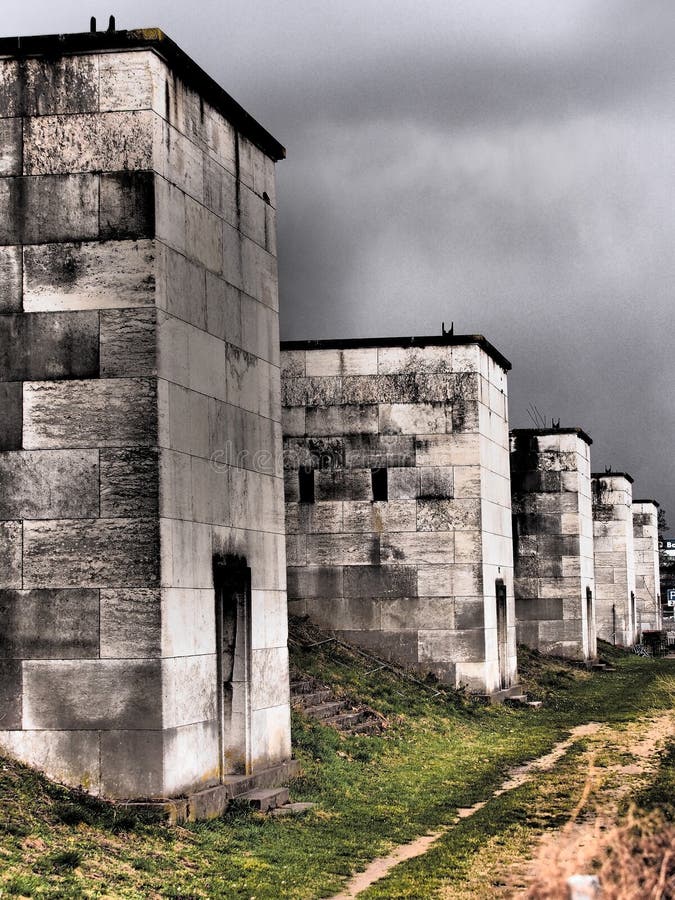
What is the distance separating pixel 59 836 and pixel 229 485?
14.4 feet

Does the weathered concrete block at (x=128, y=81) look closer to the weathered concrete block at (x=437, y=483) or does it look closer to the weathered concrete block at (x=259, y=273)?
the weathered concrete block at (x=259, y=273)

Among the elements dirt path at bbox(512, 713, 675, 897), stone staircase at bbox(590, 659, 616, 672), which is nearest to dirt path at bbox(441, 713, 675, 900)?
dirt path at bbox(512, 713, 675, 897)

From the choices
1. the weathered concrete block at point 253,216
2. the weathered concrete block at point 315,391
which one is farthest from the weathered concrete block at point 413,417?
the weathered concrete block at point 253,216

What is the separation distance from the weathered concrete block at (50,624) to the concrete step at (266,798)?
95.3 inches

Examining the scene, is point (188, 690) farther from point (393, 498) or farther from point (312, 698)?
point (393, 498)

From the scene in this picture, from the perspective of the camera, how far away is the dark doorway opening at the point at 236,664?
44.6 feet

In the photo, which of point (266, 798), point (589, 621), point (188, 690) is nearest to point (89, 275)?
point (188, 690)

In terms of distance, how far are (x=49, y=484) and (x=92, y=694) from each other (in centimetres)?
197

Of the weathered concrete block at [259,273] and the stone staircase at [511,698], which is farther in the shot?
the stone staircase at [511,698]

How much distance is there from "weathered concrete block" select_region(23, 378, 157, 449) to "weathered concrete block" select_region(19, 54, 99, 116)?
2.70 meters

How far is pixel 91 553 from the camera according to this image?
11.9 m

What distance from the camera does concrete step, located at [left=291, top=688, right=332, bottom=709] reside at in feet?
61.6

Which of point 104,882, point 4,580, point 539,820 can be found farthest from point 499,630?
point 104,882

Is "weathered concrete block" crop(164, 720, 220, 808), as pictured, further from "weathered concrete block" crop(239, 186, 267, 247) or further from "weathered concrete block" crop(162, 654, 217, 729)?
"weathered concrete block" crop(239, 186, 267, 247)
